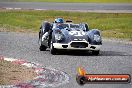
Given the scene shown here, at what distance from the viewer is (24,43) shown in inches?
804

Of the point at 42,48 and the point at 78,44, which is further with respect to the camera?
the point at 42,48

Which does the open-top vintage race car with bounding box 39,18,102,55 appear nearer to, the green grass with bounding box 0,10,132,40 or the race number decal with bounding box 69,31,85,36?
the race number decal with bounding box 69,31,85,36

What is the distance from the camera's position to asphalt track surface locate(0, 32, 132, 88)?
12383 mm

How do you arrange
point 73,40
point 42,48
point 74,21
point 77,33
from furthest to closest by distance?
point 74,21
point 42,48
point 77,33
point 73,40

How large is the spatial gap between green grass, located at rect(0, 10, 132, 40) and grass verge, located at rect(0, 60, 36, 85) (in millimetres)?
13455

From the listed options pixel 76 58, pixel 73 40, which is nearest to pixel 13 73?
pixel 76 58

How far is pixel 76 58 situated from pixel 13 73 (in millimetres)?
4404

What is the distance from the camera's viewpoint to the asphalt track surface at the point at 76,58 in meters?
12.4

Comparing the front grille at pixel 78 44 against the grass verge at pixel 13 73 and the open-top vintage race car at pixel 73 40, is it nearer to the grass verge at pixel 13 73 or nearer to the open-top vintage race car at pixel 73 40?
the open-top vintage race car at pixel 73 40

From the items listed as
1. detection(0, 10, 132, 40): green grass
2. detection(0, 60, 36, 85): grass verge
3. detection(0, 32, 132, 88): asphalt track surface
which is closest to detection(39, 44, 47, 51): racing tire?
detection(0, 32, 132, 88): asphalt track surface

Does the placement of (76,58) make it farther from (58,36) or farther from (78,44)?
(58,36)

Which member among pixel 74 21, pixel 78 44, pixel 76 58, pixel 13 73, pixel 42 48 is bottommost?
pixel 74 21

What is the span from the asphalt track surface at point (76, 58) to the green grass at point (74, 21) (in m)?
7.24

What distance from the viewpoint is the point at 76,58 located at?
601 inches
